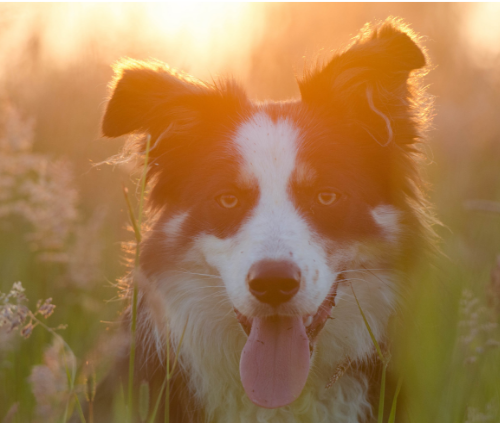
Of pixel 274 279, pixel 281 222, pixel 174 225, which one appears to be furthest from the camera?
pixel 174 225

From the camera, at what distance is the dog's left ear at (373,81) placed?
2375 millimetres

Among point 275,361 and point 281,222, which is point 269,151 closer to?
point 281,222

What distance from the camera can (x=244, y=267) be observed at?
7.14 ft

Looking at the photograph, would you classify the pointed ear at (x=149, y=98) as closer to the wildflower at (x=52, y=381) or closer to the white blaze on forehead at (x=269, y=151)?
the white blaze on forehead at (x=269, y=151)

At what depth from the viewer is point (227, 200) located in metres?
2.58

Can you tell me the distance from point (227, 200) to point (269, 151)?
0.33 m

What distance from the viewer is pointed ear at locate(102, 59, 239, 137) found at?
101 inches

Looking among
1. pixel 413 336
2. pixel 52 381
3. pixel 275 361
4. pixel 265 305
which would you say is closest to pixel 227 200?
pixel 265 305

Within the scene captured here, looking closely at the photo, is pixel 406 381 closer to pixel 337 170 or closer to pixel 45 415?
pixel 337 170

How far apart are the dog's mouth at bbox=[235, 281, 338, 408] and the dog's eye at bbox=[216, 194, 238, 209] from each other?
0.58 metres

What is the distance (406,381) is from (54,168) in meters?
2.13

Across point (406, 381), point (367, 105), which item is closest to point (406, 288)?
point (406, 381)

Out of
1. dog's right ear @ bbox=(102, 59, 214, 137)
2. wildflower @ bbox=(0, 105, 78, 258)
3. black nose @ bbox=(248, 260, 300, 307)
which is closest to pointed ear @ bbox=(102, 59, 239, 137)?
dog's right ear @ bbox=(102, 59, 214, 137)

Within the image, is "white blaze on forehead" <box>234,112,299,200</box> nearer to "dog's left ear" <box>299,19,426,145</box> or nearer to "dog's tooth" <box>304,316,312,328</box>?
"dog's left ear" <box>299,19,426,145</box>
